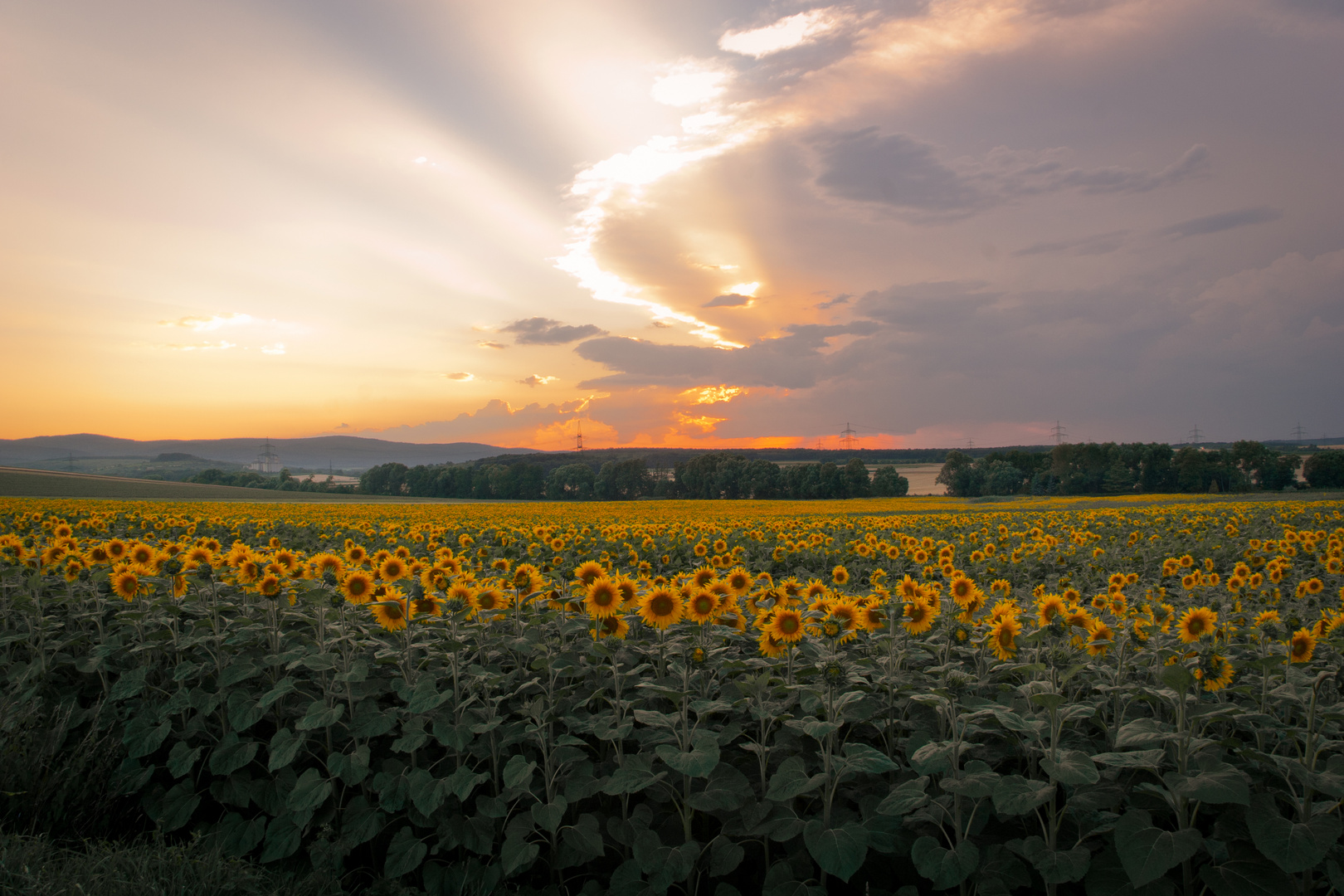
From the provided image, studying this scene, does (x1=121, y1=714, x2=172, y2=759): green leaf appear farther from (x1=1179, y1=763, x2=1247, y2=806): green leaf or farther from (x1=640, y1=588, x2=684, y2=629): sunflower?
(x1=1179, y1=763, x2=1247, y2=806): green leaf

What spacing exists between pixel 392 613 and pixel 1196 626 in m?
5.61

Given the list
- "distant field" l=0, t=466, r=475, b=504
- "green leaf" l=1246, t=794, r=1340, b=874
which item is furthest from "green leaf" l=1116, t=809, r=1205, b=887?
"distant field" l=0, t=466, r=475, b=504

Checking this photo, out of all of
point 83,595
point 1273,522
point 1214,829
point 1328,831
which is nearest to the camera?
point 1328,831

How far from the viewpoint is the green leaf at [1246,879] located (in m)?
3.02

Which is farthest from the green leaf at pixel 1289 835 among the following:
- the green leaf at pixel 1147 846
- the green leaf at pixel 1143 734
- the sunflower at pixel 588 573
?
the sunflower at pixel 588 573

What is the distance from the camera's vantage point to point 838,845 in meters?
3.45

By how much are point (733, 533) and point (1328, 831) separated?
14315 mm

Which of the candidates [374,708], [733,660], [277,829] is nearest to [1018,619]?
[733,660]

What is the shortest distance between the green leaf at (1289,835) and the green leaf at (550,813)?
3378mm

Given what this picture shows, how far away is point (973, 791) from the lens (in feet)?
11.0

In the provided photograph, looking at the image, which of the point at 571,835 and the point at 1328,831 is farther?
the point at 571,835

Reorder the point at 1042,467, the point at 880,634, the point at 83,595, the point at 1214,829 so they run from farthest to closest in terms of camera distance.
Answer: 1. the point at 1042,467
2. the point at 83,595
3. the point at 880,634
4. the point at 1214,829

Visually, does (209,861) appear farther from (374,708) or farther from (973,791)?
(973,791)

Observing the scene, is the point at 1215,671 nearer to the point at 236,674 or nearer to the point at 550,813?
the point at 550,813
